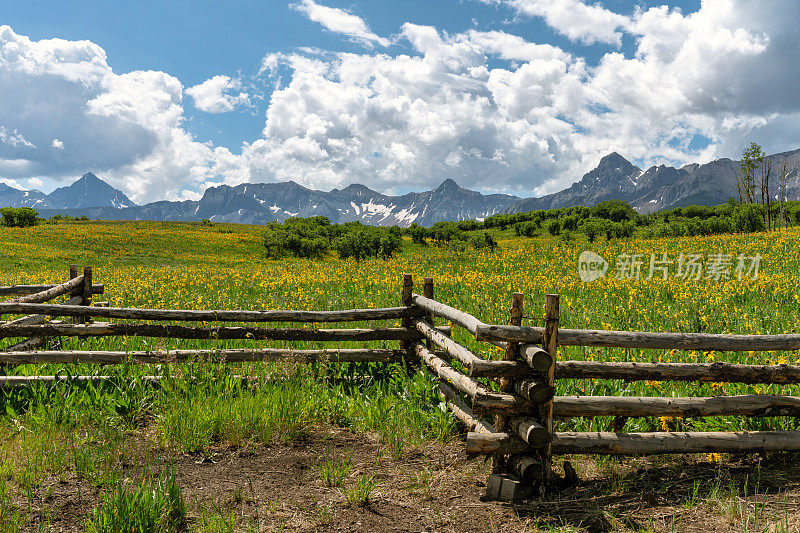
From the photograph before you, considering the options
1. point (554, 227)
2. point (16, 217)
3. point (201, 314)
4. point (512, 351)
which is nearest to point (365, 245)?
point (201, 314)

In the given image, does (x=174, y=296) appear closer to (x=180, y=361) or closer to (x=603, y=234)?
(x=180, y=361)

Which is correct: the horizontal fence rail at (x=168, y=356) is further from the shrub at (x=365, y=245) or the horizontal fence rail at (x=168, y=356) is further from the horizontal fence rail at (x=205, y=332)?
the shrub at (x=365, y=245)

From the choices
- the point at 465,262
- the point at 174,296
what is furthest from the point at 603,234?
the point at 174,296

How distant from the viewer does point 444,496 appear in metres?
4.34

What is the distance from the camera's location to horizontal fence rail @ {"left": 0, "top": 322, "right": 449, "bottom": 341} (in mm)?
6984

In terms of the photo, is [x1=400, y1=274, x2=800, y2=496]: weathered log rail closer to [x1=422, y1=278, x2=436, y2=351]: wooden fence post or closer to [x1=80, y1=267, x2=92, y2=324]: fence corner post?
[x1=422, y1=278, x2=436, y2=351]: wooden fence post

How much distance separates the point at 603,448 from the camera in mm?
4559

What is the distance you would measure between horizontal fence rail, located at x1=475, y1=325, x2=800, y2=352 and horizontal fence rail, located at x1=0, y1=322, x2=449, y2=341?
2366 mm

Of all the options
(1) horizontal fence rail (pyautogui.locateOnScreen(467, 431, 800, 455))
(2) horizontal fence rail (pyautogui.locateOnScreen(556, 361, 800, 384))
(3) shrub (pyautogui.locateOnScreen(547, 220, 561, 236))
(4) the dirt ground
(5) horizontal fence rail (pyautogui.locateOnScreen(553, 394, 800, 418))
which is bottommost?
(4) the dirt ground

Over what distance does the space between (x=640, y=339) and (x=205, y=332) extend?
5712mm

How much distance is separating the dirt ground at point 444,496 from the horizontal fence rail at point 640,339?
3.72 feet

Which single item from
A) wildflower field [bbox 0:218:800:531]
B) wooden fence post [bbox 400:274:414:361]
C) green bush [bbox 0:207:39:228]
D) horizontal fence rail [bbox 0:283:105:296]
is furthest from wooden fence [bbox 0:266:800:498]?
green bush [bbox 0:207:39:228]

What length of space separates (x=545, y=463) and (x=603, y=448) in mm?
604

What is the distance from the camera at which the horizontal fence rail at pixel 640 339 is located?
452cm
